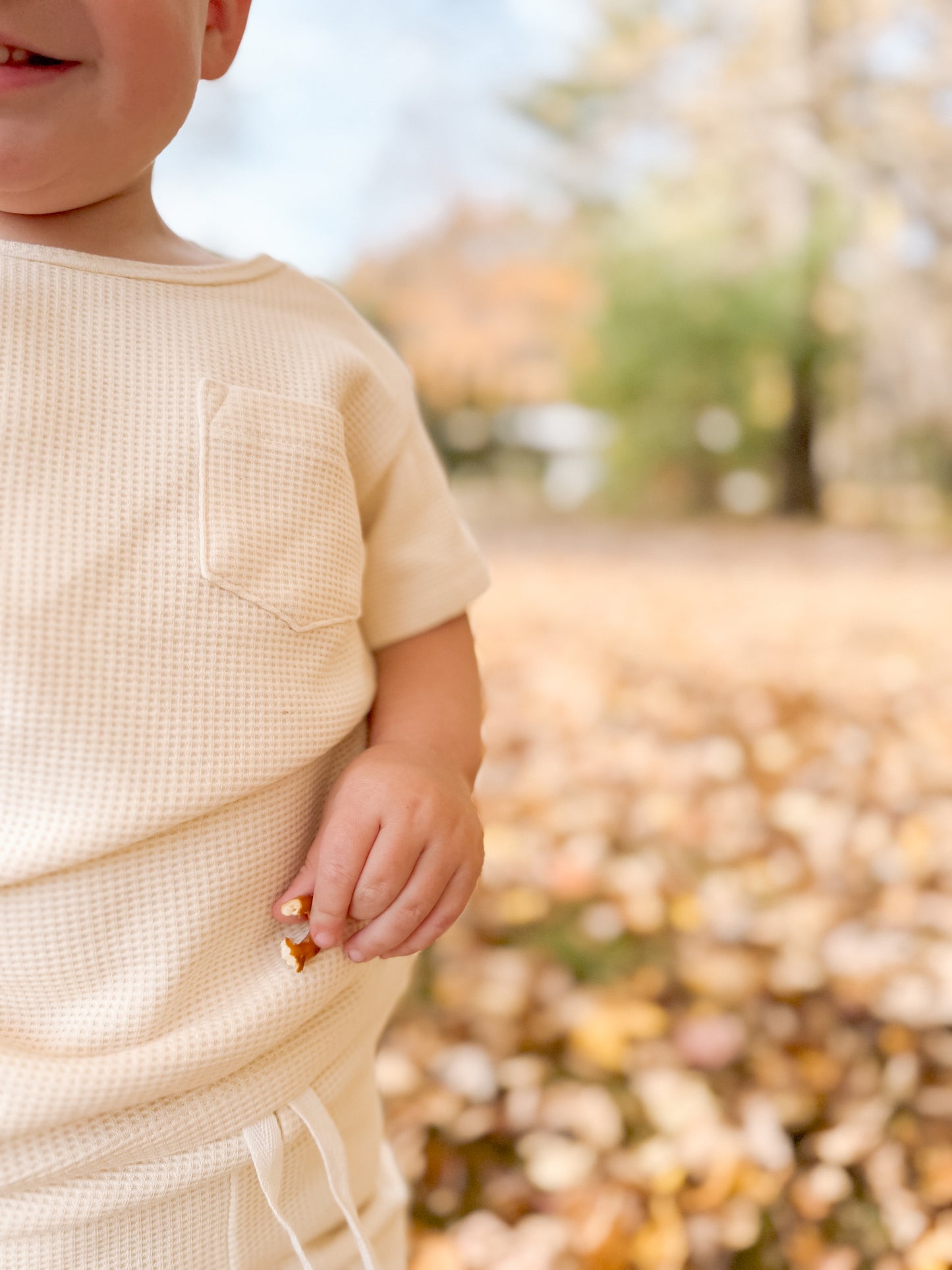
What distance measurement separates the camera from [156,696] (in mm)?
596

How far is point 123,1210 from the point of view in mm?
607

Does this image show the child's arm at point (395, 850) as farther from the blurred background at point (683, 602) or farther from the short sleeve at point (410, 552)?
the blurred background at point (683, 602)

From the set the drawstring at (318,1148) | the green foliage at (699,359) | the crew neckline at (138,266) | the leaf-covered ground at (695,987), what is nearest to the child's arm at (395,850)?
the drawstring at (318,1148)

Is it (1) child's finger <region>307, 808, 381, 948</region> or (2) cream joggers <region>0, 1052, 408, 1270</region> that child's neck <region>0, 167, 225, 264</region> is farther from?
(2) cream joggers <region>0, 1052, 408, 1270</region>

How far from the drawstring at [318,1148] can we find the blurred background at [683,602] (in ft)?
2.05

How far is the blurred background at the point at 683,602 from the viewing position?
1339 mm

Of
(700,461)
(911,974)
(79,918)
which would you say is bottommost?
(700,461)

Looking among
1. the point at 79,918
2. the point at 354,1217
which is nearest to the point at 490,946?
the point at 354,1217

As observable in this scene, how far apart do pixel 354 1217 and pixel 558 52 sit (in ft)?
19.6

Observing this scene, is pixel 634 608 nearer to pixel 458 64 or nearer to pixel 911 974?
pixel 911 974

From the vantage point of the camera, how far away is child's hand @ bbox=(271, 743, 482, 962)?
25.0 inches

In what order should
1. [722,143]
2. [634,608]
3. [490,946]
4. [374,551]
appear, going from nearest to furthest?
[374,551], [490,946], [634,608], [722,143]

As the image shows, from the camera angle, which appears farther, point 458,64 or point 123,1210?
point 458,64

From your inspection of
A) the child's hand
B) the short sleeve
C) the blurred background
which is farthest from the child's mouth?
the blurred background
